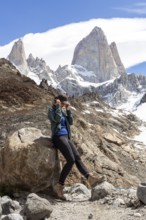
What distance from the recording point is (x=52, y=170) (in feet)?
50.0

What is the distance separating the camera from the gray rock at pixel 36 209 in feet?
41.5

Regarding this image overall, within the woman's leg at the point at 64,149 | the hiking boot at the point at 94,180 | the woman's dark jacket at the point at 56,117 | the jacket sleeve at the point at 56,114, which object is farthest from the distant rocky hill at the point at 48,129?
the hiking boot at the point at 94,180

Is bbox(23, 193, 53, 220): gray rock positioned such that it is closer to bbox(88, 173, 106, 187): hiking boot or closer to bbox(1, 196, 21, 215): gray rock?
bbox(1, 196, 21, 215): gray rock

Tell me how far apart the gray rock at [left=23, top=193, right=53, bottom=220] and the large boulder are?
2.03 m

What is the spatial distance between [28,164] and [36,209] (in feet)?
8.16

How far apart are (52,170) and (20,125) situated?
12.1 metres

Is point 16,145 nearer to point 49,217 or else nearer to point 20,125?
point 49,217

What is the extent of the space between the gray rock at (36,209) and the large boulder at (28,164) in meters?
2.03

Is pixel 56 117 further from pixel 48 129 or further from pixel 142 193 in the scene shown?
pixel 48 129

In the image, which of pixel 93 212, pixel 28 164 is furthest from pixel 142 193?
pixel 28 164

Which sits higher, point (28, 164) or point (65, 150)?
point (65, 150)

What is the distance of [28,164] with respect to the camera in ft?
49.1

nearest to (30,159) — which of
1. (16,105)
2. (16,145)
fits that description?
(16,145)

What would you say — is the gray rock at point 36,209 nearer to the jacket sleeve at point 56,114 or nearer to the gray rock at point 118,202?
the gray rock at point 118,202
